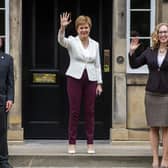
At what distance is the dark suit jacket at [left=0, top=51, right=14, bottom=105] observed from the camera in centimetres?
688

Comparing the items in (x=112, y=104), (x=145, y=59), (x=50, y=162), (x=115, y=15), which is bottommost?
(x=50, y=162)

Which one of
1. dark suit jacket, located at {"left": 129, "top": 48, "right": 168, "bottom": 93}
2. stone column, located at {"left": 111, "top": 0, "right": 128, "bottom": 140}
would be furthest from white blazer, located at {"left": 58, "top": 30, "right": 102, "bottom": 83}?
stone column, located at {"left": 111, "top": 0, "right": 128, "bottom": 140}

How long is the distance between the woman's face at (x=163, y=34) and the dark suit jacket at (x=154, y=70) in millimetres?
167

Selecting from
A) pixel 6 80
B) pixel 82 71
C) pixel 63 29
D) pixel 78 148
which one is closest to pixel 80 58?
pixel 82 71

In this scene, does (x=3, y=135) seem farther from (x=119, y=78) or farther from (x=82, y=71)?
(x=119, y=78)

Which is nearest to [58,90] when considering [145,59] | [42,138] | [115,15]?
[42,138]

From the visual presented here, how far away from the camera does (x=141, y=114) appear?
29.0 feet

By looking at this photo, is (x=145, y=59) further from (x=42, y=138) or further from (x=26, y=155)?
(x=42, y=138)

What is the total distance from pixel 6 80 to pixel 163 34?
1904 millimetres

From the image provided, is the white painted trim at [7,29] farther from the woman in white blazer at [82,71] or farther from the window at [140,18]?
the window at [140,18]

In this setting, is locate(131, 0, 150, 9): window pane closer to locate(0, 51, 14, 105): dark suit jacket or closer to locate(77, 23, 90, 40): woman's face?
locate(77, 23, 90, 40): woman's face

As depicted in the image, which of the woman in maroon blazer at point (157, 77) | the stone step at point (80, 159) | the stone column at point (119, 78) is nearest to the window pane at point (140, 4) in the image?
the stone column at point (119, 78)

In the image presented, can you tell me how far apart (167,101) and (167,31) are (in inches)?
32.4

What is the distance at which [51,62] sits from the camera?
9.08 meters
